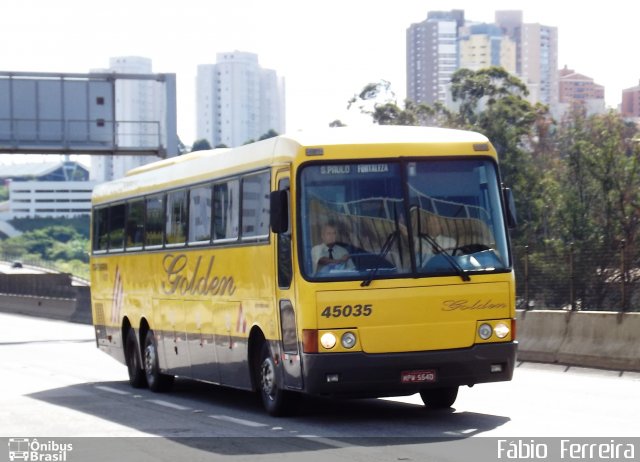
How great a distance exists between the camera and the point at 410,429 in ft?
42.8

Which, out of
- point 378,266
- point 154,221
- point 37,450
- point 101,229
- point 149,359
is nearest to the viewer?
point 37,450

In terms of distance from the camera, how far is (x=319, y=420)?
14.2 meters

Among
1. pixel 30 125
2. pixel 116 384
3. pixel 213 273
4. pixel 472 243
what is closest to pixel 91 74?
pixel 30 125

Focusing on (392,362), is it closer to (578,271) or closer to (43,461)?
(43,461)

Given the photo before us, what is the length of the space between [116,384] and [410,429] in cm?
896

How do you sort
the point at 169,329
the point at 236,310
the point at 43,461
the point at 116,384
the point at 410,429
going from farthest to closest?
the point at 116,384 < the point at 169,329 < the point at 236,310 < the point at 410,429 < the point at 43,461

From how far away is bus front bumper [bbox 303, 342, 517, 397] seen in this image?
13141 mm

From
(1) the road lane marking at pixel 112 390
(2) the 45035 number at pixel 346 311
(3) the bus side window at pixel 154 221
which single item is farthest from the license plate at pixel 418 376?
(1) the road lane marking at pixel 112 390

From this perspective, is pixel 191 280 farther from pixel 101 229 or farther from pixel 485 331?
pixel 101 229

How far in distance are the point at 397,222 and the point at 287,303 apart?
1367mm

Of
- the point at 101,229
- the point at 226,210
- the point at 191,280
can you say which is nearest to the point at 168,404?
the point at 191,280

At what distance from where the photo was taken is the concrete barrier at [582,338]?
1941 centimetres

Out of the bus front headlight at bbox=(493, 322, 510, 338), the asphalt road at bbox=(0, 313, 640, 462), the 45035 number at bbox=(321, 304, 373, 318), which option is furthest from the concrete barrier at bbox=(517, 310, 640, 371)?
the 45035 number at bbox=(321, 304, 373, 318)

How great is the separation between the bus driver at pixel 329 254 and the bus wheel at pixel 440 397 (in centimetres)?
229
